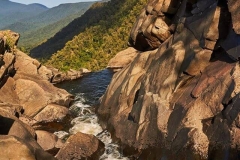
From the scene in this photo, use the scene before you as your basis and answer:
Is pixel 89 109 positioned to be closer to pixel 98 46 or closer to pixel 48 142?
pixel 48 142

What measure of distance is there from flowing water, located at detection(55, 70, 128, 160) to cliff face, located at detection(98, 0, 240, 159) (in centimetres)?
127

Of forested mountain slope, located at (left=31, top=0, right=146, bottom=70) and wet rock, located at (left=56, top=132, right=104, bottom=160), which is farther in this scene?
forested mountain slope, located at (left=31, top=0, right=146, bottom=70)

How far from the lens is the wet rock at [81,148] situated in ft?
86.1

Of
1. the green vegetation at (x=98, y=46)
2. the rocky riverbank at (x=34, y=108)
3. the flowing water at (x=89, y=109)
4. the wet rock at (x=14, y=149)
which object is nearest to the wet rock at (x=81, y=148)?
the rocky riverbank at (x=34, y=108)

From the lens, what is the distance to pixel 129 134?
2738cm

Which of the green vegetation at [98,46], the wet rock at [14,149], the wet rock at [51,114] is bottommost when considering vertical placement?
the green vegetation at [98,46]

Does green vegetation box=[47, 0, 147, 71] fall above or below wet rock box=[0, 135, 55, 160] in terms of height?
below

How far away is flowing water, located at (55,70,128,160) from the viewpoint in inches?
1122

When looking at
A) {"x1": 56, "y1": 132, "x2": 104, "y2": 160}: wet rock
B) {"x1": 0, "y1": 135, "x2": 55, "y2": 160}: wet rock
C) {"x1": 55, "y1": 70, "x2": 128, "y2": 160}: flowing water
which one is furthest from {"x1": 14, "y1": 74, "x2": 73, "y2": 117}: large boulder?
{"x1": 0, "y1": 135, "x2": 55, "y2": 160}: wet rock

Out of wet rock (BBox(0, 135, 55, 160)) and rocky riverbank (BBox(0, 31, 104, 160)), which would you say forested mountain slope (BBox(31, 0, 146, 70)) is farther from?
wet rock (BBox(0, 135, 55, 160))

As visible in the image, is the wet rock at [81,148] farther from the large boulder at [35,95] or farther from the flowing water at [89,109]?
the large boulder at [35,95]

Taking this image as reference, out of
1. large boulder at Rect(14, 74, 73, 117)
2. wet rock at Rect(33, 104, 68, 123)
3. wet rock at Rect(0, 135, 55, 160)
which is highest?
wet rock at Rect(0, 135, 55, 160)

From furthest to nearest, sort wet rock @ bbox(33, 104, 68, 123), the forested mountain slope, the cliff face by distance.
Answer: the forested mountain slope < wet rock @ bbox(33, 104, 68, 123) < the cliff face

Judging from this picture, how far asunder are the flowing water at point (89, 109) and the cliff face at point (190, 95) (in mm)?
1273
